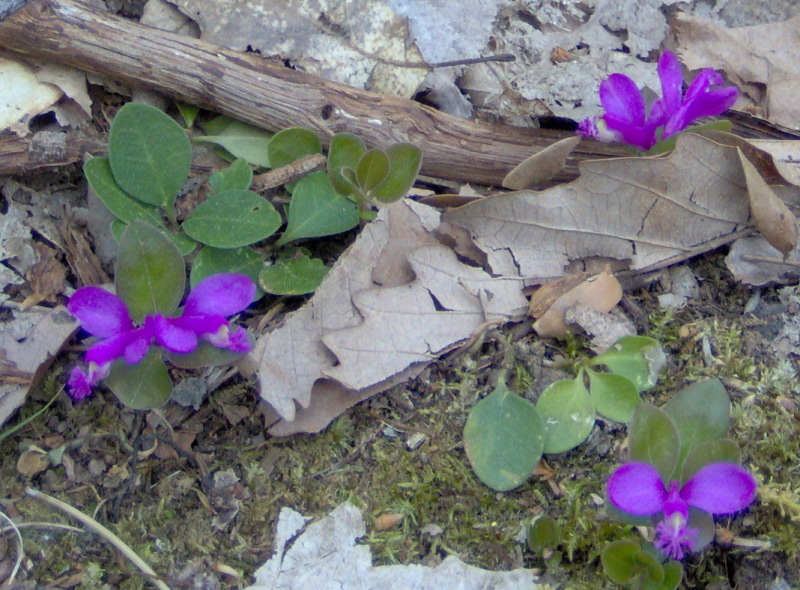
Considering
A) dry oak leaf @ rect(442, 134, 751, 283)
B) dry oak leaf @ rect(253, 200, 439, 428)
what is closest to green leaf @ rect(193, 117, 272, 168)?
dry oak leaf @ rect(253, 200, 439, 428)

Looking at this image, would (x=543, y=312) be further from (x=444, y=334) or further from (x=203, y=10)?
(x=203, y=10)

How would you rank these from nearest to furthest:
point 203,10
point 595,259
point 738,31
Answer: point 595,259, point 203,10, point 738,31

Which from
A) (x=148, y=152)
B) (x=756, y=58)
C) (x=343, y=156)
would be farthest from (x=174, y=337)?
(x=756, y=58)

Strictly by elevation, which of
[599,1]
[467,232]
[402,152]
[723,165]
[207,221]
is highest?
[599,1]

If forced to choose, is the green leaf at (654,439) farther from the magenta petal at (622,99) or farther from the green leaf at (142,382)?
the green leaf at (142,382)

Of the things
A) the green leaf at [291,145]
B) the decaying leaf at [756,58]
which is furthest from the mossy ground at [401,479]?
the decaying leaf at [756,58]

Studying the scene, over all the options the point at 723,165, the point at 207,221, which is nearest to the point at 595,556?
the point at 723,165
